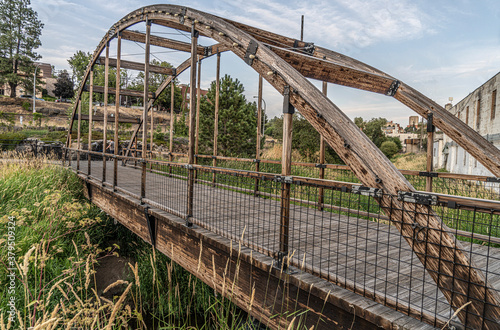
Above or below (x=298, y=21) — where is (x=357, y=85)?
below

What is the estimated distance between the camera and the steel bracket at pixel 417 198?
1.77 m

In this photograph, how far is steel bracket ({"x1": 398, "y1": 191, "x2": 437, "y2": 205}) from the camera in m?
1.77

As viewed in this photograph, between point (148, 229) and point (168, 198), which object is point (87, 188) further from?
point (148, 229)

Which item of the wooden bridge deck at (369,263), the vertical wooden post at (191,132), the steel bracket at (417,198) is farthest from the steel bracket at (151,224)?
the steel bracket at (417,198)

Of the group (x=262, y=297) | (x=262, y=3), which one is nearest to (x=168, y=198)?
(x=262, y=297)

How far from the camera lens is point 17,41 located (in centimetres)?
4200

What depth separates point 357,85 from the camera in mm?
4109

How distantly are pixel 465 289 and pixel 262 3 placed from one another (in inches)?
300

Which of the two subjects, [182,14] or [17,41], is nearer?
[182,14]

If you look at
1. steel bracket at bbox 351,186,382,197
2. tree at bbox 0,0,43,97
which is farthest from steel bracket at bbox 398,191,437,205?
tree at bbox 0,0,43,97

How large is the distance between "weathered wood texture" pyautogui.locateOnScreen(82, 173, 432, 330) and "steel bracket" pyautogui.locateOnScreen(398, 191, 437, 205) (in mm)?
736

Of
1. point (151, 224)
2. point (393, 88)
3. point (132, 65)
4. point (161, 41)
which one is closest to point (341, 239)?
point (393, 88)

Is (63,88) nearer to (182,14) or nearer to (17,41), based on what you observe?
(17,41)

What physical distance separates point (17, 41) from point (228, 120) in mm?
42636
